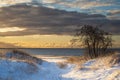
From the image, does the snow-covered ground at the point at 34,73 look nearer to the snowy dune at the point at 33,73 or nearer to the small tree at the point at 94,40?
the snowy dune at the point at 33,73

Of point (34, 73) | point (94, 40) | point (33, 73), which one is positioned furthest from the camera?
point (94, 40)

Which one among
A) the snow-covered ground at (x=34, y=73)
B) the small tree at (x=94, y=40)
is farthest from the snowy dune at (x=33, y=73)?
the small tree at (x=94, y=40)

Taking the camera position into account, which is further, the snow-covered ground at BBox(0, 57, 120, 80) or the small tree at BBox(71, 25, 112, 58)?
the small tree at BBox(71, 25, 112, 58)

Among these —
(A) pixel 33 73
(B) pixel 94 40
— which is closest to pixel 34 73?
(A) pixel 33 73

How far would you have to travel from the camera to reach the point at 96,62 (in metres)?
34.1

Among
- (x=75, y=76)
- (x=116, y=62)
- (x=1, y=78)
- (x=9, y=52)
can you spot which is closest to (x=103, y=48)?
(x=9, y=52)

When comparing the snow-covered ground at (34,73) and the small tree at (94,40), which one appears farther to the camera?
the small tree at (94,40)

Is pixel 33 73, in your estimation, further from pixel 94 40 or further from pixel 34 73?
pixel 94 40

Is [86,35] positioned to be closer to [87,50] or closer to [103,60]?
[87,50]

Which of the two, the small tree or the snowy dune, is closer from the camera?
the snowy dune

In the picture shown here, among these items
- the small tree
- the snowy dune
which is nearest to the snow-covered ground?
the snowy dune

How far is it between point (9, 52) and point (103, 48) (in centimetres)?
1513

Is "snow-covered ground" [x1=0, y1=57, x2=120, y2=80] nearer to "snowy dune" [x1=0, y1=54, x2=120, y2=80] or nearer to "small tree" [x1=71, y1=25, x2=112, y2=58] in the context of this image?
"snowy dune" [x1=0, y1=54, x2=120, y2=80]

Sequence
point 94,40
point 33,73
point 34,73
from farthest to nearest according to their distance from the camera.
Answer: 1. point 94,40
2. point 34,73
3. point 33,73
